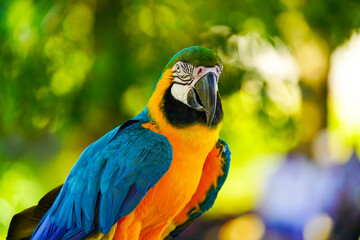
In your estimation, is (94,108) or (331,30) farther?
(331,30)

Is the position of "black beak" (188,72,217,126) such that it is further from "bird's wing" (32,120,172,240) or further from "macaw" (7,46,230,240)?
"bird's wing" (32,120,172,240)

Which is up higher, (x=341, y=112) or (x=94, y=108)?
(x=94, y=108)

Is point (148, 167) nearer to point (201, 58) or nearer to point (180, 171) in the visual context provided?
point (180, 171)

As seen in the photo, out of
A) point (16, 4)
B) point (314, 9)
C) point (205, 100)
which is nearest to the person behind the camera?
point (205, 100)

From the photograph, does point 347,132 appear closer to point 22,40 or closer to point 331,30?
point 331,30

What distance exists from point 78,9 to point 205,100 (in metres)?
2.33

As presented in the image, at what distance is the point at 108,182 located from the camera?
4.00 ft

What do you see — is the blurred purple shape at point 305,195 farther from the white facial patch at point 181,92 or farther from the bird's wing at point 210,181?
the white facial patch at point 181,92

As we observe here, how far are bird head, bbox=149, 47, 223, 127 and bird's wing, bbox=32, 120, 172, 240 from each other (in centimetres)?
9

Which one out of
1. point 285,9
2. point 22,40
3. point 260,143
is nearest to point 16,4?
point 22,40

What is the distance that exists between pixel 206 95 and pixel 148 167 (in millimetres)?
266

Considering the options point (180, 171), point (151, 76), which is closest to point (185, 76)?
point (180, 171)

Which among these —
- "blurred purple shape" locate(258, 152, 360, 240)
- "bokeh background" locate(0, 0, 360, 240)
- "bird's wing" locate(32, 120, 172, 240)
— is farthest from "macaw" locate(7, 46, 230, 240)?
"blurred purple shape" locate(258, 152, 360, 240)

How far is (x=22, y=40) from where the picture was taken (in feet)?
9.44
